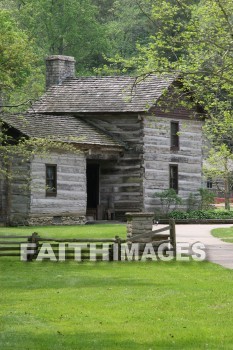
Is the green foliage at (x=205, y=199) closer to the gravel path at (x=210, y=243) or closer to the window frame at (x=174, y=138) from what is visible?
the window frame at (x=174, y=138)

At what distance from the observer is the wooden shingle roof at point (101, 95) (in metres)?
50.1

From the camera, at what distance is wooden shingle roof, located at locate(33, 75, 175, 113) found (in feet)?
164

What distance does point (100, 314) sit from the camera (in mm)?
16391

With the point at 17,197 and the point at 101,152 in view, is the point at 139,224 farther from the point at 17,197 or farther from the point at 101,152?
the point at 101,152

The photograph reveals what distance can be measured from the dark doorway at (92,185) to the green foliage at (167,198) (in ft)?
10.2

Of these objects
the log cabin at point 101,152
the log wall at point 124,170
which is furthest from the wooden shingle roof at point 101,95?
the log wall at point 124,170

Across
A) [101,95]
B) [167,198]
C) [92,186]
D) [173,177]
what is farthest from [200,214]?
[101,95]

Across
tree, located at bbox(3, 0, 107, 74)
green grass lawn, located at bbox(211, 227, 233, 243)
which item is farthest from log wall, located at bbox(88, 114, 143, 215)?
tree, located at bbox(3, 0, 107, 74)

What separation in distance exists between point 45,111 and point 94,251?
2675cm

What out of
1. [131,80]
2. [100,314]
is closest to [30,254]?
[100,314]

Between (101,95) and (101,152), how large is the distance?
524cm

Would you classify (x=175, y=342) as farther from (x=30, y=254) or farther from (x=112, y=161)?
(x=112, y=161)

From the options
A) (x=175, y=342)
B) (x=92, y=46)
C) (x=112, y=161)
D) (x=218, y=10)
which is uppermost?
(x=92, y=46)

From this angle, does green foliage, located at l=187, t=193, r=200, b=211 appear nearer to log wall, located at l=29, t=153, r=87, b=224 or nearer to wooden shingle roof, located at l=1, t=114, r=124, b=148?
wooden shingle roof, located at l=1, t=114, r=124, b=148
